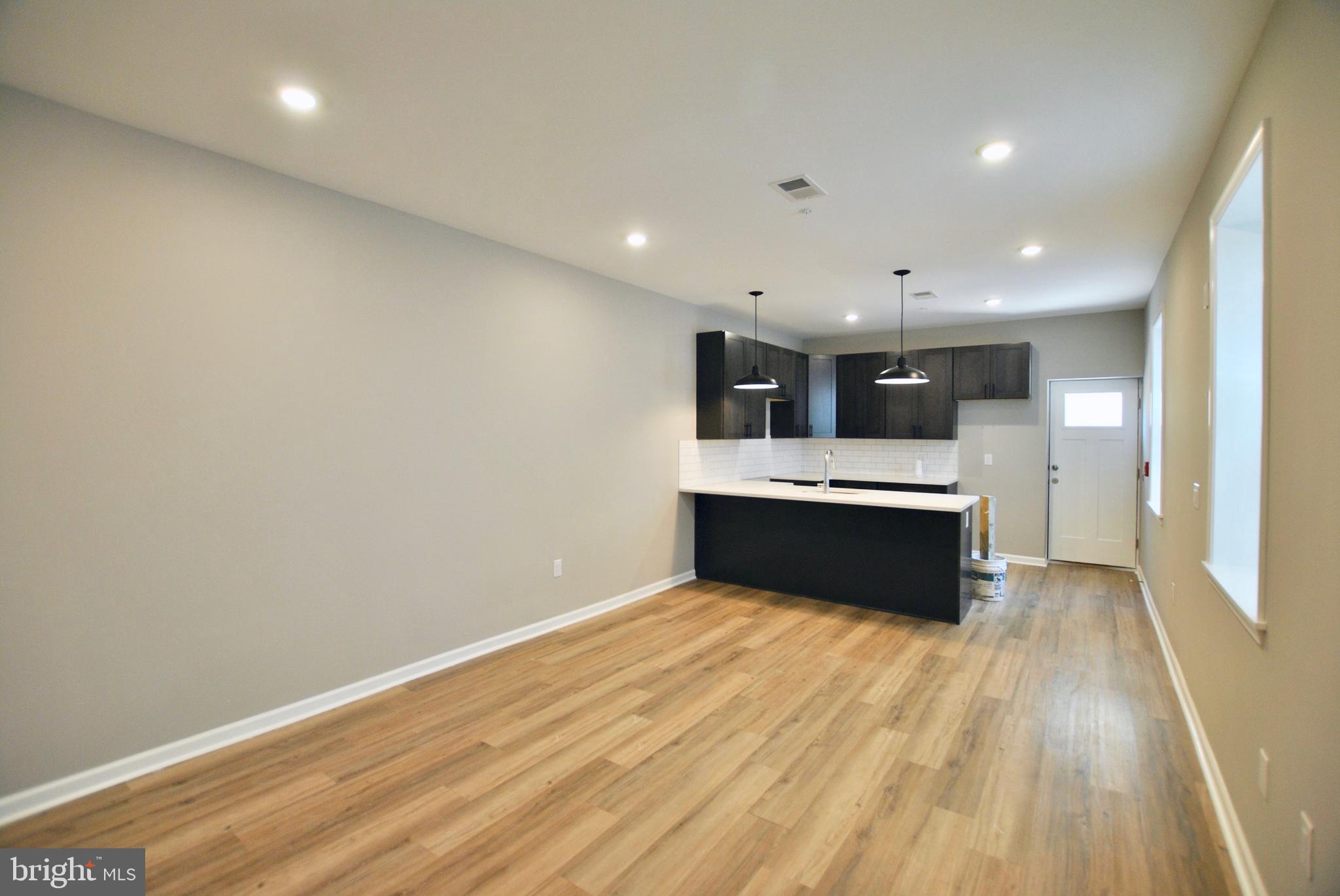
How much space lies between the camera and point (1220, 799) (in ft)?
7.68

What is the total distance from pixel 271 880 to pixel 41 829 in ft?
3.50

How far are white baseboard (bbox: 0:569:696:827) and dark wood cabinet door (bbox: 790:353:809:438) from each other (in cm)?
406

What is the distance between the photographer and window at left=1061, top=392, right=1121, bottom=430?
6.48 metres

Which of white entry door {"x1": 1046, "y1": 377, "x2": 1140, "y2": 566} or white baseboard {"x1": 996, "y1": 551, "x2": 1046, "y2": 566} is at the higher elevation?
white entry door {"x1": 1046, "y1": 377, "x2": 1140, "y2": 566}

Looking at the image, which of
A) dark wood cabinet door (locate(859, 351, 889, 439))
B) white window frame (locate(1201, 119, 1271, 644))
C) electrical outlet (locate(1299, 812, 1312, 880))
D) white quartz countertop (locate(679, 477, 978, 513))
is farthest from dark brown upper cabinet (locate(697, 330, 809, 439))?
electrical outlet (locate(1299, 812, 1312, 880))

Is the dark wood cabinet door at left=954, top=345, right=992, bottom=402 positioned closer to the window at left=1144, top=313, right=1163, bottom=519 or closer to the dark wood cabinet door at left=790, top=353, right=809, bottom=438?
the window at left=1144, top=313, right=1163, bottom=519

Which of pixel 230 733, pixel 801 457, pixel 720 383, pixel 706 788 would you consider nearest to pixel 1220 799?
pixel 706 788

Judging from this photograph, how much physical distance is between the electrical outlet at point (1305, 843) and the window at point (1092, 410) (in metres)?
6.00

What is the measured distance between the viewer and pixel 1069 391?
6703mm

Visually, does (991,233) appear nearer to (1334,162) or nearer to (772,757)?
(1334,162)

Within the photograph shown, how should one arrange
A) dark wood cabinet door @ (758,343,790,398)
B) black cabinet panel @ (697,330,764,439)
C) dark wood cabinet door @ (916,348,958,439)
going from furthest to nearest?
1. dark wood cabinet door @ (916,348,958,439)
2. dark wood cabinet door @ (758,343,790,398)
3. black cabinet panel @ (697,330,764,439)

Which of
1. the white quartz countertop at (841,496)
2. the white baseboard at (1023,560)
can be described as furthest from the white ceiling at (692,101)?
the white baseboard at (1023,560)

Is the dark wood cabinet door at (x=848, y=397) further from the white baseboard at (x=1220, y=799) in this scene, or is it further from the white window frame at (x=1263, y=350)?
the white window frame at (x=1263, y=350)

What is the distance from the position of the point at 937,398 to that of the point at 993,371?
65 centimetres
